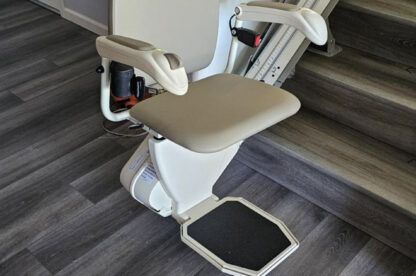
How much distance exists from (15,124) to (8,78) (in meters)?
0.53

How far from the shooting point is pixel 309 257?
5.63ft

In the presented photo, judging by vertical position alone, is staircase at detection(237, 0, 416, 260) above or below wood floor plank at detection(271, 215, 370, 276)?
above

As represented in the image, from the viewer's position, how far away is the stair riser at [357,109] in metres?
1.93

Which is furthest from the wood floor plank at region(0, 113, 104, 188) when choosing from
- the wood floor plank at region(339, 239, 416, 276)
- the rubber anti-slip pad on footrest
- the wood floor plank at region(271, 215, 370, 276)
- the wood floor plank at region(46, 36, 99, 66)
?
the wood floor plank at region(339, 239, 416, 276)

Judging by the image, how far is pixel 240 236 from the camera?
67.5 inches

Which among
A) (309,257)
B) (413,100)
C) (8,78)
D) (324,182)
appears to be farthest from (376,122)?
(8,78)

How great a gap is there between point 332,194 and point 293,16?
82 centimetres

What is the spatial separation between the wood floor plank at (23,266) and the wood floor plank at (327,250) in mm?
845

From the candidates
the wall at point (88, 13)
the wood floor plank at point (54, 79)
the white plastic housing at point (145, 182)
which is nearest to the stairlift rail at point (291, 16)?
the white plastic housing at point (145, 182)

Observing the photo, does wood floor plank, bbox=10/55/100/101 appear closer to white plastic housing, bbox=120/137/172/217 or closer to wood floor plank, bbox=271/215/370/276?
white plastic housing, bbox=120/137/172/217

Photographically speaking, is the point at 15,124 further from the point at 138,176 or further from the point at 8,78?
the point at 138,176

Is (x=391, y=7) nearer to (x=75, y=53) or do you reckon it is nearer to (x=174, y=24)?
(x=174, y=24)

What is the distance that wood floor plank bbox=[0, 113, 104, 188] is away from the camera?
6.63ft

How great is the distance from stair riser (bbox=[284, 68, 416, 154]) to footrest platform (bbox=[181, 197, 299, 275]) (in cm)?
65
